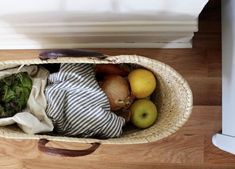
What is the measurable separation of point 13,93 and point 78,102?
145 millimetres

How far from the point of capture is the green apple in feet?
3.18

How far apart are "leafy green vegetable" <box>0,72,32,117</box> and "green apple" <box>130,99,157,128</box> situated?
256 millimetres

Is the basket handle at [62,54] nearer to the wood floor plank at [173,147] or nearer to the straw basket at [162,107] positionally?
the straw basket at [162,107]

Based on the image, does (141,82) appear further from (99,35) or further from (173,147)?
(173,147)

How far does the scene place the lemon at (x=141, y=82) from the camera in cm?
94

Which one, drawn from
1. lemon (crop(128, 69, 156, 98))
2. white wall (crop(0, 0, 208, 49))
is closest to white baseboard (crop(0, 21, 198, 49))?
white wall (crop(0, 0, 208, 49))

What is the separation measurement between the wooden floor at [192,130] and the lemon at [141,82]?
17 centimetres

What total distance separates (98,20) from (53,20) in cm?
10

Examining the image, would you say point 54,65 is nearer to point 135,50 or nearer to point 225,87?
point 135,50

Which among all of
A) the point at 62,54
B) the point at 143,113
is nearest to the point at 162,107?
the point at 143,113

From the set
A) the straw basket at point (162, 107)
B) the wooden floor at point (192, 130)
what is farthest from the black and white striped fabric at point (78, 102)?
the wooden floor at point (192, 130)

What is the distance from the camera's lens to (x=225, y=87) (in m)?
1.06

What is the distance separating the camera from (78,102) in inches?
35.8

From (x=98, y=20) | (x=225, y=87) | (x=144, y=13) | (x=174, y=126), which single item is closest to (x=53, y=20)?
(x=98, y=20)
